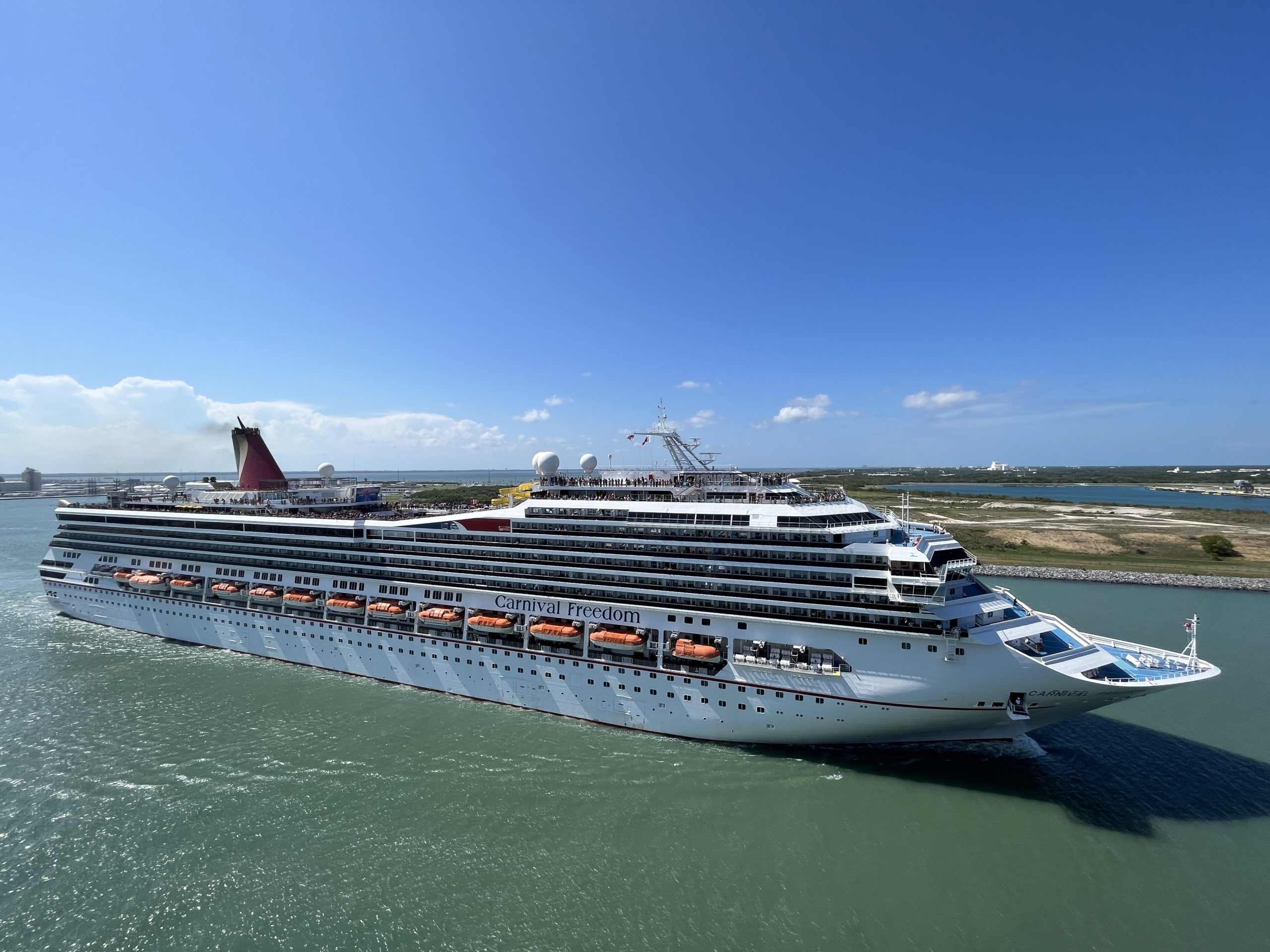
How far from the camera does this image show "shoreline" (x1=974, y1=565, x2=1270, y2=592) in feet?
136

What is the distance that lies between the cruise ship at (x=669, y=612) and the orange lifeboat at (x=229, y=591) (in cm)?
12

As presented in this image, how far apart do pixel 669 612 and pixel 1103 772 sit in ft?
55.5

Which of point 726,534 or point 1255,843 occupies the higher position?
point 726,534

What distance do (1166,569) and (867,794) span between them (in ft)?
174

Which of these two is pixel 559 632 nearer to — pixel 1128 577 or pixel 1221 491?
pixel 1128 577

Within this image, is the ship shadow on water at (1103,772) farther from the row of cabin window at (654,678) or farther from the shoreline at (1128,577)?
the shoreline at (1128,577)

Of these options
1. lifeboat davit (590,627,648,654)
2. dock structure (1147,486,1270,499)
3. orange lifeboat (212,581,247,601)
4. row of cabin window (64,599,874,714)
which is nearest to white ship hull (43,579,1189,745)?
row of cabin window (64,599,874,714)

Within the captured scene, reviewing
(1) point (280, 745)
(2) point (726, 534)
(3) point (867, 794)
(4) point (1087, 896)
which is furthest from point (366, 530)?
(4) point (1087, 896)

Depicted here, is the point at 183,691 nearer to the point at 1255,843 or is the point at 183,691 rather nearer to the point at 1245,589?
the point at 1255,843

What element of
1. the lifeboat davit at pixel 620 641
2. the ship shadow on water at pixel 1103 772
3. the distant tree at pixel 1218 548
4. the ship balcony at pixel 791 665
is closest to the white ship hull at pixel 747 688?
the ship balcony at pixel 791 665

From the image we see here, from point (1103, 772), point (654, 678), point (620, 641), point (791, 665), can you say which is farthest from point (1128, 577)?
point (620, 641)

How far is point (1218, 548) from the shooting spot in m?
53.2

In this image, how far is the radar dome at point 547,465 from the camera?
2644 cm

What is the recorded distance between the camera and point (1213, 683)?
24.0 meters
